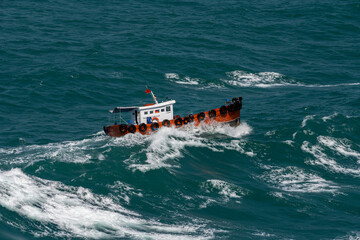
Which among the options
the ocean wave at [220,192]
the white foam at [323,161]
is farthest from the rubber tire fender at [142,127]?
the white foam at [323,161]

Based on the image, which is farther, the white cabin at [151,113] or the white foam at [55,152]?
the white cabin at [151,113]

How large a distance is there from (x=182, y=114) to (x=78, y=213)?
2719 centimetres

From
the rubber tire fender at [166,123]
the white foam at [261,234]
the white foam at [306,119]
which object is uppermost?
the rubber tire fender at [166,123]

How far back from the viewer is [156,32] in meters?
99.3

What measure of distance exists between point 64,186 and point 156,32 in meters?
53.2

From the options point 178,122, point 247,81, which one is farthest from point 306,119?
point 247,81

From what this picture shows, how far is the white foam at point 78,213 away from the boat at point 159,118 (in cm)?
1359

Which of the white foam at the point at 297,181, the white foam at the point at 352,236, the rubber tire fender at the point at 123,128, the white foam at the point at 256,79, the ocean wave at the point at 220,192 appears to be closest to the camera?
the white foam at the point at 352,236

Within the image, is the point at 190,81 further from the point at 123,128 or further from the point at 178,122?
the point at 123,128

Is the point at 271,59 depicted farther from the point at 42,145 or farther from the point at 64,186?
the point at 64,186

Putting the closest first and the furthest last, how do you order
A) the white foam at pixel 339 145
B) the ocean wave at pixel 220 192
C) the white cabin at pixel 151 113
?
the ocean wave at pixel 220 192, the white foam at pixel 339 145, the white cabin at pixel 151 113

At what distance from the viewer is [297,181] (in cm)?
5369

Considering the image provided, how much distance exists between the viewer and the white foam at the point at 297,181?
5212cm

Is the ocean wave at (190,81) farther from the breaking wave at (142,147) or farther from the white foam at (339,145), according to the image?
the white foam at (339,145)
